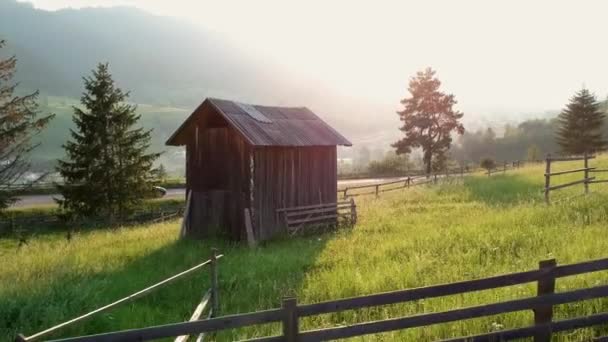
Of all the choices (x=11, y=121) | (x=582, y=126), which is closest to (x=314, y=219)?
(x=11, y=121)

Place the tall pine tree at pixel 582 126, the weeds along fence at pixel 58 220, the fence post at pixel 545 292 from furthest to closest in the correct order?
the tall pine tree at pixel 582 126
the weeds along fence at pixel 58 220
the fence post at pixel 545 292

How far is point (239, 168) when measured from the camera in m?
16.9

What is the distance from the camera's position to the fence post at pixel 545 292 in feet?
18.3

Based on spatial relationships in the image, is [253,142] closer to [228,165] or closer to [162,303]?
[228,165]

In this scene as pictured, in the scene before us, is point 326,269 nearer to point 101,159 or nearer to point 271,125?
point 271,125

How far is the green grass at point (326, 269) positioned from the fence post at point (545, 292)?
0.69m

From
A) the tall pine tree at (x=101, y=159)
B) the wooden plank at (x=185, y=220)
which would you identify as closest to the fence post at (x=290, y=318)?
the wooden plank at (x=185, y=220)

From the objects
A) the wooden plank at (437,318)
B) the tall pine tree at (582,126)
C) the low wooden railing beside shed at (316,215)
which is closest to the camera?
the wooden plank at (437,318)

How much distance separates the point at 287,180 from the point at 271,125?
226 cm

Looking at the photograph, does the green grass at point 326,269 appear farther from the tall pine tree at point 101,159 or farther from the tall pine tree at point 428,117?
the tall pine tree at point 428,117

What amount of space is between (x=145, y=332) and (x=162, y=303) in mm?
4932

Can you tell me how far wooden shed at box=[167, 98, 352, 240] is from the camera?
16844mm

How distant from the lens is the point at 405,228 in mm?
15508

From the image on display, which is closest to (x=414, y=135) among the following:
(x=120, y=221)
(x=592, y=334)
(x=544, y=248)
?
(x=120, y=221)
